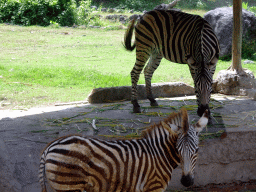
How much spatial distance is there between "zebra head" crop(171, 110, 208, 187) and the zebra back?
50mm

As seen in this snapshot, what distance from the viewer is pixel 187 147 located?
3.18 metres

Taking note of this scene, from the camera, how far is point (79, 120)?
5.88 m

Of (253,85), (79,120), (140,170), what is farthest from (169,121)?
(253,85)

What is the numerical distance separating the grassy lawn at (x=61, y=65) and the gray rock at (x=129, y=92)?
3.82ft

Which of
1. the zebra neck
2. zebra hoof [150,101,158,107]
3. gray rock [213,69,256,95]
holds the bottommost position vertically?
zebra hoof [150,101,158,107]

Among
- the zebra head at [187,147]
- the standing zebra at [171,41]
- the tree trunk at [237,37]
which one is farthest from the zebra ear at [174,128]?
the tree trunk at [237,37]

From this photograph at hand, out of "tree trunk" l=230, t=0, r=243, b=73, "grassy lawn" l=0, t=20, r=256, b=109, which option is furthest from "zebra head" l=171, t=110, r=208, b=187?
"tree trunk" l=230, t=0, r=243, b=73

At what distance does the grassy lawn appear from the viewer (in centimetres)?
903

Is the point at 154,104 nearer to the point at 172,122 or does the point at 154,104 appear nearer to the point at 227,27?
the point at 172,122

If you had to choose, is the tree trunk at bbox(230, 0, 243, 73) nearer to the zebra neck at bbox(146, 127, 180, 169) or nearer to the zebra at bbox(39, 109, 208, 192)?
the zebra at bbox(39, 109, 208, 192)

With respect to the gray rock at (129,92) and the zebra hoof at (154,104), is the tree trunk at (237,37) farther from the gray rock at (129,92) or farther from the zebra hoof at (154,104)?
the zebra hoof at (154,104)

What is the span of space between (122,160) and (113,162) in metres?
0.10

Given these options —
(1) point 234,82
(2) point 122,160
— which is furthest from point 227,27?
(2) point 122,160

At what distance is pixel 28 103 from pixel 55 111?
1.77 meters
